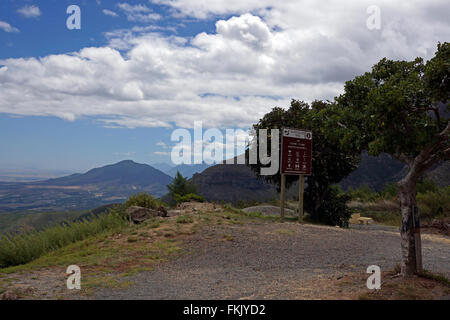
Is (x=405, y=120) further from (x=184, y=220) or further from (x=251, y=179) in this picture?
(x=251, y=179)

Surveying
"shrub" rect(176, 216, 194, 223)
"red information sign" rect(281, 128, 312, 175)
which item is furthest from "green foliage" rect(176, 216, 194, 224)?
"red information sign" rect(281, 128, 312, 175)

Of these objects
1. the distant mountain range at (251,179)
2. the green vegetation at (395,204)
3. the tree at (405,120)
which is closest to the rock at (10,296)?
the tree at (405,120)

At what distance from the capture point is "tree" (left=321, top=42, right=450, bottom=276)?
19.3 feet

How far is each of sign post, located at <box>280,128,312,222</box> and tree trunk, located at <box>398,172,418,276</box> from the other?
Result: 9241 millimetres

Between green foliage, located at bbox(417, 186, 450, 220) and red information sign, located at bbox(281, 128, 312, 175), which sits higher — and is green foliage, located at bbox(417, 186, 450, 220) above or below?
below

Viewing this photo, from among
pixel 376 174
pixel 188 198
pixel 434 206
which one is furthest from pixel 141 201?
pixel 376 174

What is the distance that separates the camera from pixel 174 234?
1143 cm

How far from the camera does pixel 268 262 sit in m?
8.76

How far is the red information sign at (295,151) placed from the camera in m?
15.8

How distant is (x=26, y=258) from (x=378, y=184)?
199ft

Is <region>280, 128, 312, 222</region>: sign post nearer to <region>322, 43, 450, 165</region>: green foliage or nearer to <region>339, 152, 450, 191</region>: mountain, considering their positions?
<region>322, 43, 450, 165</region>: green foliage

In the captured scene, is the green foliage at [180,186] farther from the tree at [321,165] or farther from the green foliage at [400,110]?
the green foliage at [400,110]

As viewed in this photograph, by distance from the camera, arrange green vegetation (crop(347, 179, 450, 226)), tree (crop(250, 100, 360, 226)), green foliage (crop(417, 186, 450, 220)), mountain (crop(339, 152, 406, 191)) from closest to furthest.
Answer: tree (crop(250, 100, 360, 226)) < green foliage (crop(417, 186, 450, 220)) < green vegetation (crop(347, 179, 450, 226)) < mountain (crop(339, 152, 406, 191))
